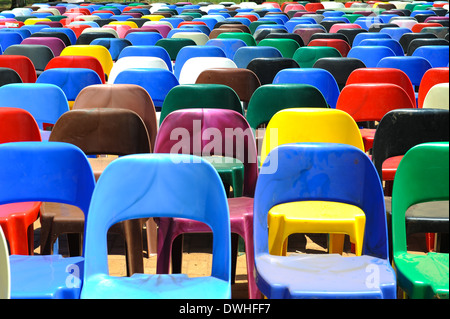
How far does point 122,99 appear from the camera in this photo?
180 inches

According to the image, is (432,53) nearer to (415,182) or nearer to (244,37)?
(244,37)

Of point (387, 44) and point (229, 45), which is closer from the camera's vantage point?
point (387, 44)

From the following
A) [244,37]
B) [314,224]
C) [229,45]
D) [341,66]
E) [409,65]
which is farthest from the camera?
[244,37]

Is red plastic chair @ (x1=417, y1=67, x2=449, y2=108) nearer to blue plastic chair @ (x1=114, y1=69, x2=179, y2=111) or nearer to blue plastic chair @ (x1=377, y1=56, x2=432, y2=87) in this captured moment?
blue plastic chair @ (x1=377, y1=56, x2=432, y2=87)

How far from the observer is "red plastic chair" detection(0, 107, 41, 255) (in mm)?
3275

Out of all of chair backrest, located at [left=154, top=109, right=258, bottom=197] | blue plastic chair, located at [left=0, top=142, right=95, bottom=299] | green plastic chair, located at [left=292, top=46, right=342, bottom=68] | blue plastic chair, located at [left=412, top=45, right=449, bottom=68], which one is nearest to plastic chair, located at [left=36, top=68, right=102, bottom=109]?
chair backrest, located at [left=154, top=109, right=258, bottom=197]

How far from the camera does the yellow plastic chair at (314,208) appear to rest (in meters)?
3.15

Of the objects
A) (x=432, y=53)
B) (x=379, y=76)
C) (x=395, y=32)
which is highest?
(x=379, y=76)

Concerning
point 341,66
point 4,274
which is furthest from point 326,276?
point 341,66

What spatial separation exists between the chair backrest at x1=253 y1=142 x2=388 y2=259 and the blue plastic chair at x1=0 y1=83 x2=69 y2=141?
2.08 metres

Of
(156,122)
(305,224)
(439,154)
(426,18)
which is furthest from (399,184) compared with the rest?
(426,18)

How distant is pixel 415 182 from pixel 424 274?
1.62 ft

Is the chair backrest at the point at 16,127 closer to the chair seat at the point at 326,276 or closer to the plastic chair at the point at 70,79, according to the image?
the plastic chair at the point at 70,79
